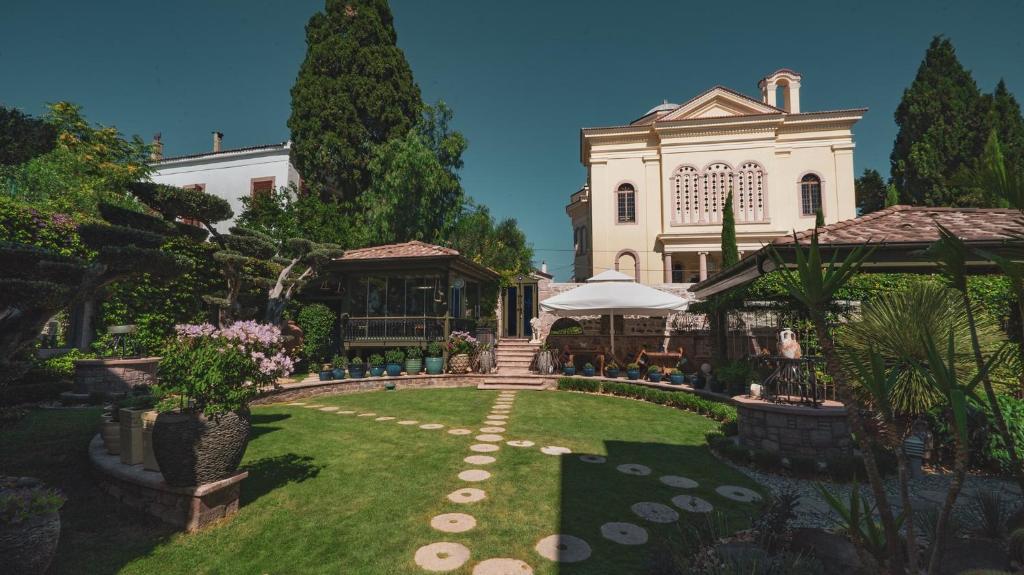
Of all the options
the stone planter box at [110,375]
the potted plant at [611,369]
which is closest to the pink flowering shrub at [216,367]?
the stone planter box at [110,375]

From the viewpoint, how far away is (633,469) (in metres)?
5.07

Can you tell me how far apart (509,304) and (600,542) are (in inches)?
664

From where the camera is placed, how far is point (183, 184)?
2341cm

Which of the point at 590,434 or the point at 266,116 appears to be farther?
the point at 266,116

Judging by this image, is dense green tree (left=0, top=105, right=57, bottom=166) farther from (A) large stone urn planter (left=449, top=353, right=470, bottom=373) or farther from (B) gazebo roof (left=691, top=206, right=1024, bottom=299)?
(B) gazebo roof (left=691, top=206, right=1024, bottom=299)

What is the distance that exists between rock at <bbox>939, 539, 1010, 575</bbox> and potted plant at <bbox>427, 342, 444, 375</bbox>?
37.6ft

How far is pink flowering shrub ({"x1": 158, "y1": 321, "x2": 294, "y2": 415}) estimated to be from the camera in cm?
346

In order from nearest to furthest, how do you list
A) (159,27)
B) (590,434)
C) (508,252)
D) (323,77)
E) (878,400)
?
(878,400)
(590,434)
(159,27)
(323,77)
(508,252)

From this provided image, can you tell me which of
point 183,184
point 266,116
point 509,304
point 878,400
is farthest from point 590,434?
point 183,184

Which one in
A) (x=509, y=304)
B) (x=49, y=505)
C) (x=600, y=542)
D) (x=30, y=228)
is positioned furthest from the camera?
(x=509, y=304)

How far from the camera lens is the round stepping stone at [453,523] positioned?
348 centimetres

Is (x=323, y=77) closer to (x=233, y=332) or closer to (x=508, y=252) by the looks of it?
(x=508, y=252)

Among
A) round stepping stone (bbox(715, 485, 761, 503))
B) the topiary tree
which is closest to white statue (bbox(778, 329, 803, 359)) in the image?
round stepping stone (bbox(715, 485, 761, 503))

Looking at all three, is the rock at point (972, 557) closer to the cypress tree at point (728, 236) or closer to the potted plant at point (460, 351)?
the potted plant at point (460, 351)
